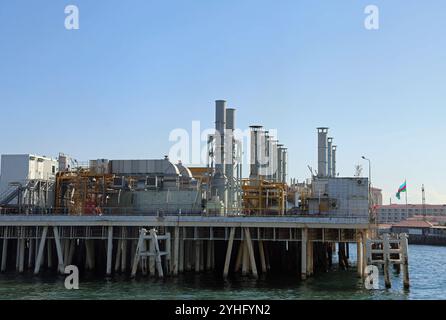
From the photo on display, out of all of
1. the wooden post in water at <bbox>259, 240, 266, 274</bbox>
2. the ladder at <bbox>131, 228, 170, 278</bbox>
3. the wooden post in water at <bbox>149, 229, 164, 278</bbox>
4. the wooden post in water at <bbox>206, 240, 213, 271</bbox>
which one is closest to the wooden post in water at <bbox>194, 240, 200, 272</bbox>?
the wooden post in water at <bbox>206, 240, 213, 271</bbox>

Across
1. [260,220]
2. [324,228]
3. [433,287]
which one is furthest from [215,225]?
[433,287]

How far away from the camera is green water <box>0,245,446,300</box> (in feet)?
139

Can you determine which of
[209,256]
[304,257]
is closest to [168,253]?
[209,256]

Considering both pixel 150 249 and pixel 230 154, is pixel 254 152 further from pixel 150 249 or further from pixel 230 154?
pixel 150 249

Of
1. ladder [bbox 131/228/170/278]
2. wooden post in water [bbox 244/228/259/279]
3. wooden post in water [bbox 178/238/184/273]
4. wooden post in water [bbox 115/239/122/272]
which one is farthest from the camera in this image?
wooden post in water [bbox 115/239/122/272]

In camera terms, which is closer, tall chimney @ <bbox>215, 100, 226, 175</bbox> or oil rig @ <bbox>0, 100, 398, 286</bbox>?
oil rig @ <bbox>0, 100, 398, 286</bbox>

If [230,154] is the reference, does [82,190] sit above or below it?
below

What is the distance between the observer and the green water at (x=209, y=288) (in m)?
42.5

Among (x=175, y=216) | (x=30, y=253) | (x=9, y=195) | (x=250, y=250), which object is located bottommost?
(x=30, y=253)

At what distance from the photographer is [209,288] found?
154 feet

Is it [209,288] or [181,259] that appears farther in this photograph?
[181,259]

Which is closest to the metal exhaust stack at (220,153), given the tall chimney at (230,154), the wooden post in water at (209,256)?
the tall chimney at (230,154)

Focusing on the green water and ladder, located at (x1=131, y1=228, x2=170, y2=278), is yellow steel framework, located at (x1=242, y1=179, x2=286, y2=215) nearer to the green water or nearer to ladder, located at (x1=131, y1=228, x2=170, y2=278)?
the green water

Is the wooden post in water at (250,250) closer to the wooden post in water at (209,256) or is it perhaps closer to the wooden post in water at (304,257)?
the wooden post in water at (304,257)
